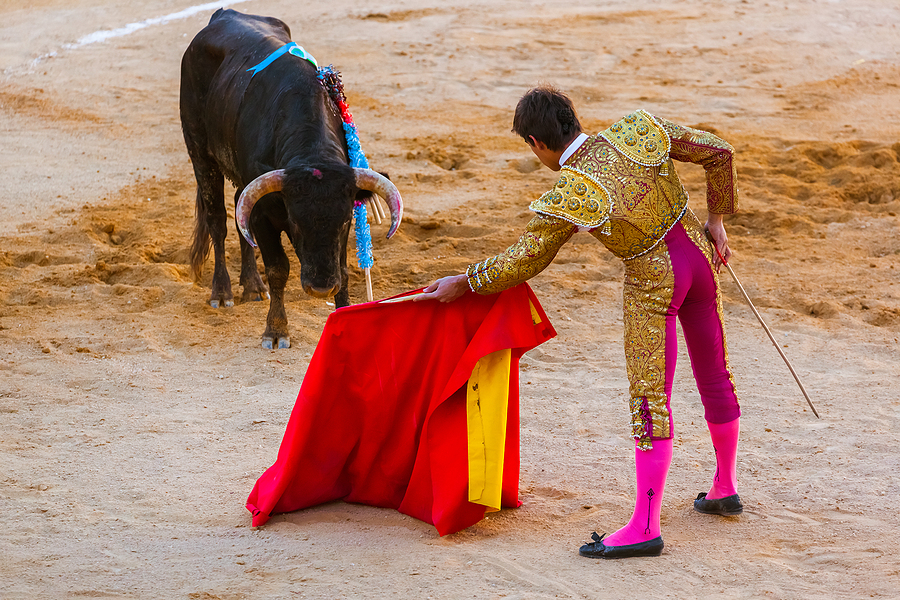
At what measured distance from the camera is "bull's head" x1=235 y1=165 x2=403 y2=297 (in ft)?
16.2

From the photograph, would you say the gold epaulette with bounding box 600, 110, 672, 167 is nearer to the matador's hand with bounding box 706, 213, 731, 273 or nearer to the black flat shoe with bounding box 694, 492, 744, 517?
the matador's hand with bounding box 706, 213, 731, 273

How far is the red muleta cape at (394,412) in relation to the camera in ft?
11.1

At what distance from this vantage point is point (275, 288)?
5.62 metres

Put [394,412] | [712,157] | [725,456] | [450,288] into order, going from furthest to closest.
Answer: [394,412]
[725,456]
[450,288]
[712,157]

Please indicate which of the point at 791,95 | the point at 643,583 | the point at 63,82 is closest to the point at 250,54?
the point at 643,583

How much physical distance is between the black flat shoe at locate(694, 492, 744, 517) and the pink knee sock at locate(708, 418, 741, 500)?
0.02 meters

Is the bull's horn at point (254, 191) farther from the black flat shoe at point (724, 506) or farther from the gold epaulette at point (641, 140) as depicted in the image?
the black flat shoe at point (724, 506)

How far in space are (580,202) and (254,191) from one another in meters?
2.47

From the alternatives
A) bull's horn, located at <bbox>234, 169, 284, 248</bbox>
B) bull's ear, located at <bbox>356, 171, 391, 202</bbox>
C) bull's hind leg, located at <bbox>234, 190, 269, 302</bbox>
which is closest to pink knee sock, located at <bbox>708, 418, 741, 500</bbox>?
bull's ear, located at <bbox>356, 171, 391, 202</bbox>

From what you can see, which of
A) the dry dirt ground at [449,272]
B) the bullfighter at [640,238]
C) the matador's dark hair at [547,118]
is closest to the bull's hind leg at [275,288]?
the dry dirt ground at [449,272]

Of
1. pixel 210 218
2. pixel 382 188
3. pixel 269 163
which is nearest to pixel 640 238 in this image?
pixel 382 188

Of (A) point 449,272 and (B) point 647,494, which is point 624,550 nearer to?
(B) point 647,494

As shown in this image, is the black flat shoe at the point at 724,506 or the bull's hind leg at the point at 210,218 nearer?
the black flat shoe at the point at 724,506

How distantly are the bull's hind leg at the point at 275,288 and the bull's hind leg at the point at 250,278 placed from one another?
742 mm
